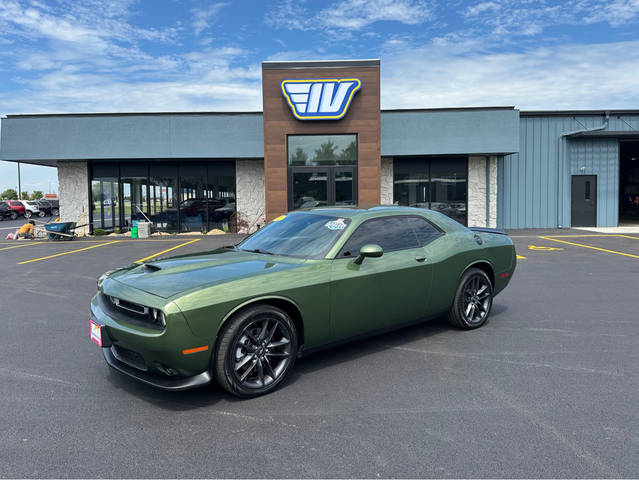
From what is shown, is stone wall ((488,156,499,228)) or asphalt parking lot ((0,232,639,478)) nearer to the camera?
asphalt parking lot ((0,232,639,478))

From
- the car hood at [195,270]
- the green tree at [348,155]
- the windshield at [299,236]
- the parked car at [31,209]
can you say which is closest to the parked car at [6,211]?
the parked car at [31,209]

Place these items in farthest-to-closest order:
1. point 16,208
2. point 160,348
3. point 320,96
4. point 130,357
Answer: point 16,208
point 320,96
point 130,357
point 160,348

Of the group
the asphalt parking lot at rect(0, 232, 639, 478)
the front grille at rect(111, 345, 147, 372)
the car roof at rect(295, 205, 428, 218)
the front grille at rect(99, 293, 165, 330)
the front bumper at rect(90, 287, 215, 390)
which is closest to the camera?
the asphalt parking lot at rect(0, 232, 639, 478)

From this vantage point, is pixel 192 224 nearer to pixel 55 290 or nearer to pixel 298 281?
pixel 55 290

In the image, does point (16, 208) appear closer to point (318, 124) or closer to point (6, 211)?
point (6, 211)

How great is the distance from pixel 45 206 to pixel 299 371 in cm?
4796

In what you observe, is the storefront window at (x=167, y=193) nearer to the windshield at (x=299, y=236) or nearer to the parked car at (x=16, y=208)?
the windshield at (x=299, y=236)

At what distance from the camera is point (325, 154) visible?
18.8m

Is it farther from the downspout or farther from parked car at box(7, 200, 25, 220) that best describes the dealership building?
parked car at box(7, 200, 25, 220)

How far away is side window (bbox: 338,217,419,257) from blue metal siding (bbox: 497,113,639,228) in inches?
717

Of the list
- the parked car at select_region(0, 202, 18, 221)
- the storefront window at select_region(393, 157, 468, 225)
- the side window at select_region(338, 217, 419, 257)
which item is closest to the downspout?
the storefront window at select_region(393, 157, 468, 225)

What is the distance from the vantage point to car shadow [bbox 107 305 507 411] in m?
3.79

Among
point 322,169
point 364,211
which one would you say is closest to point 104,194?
point 322,169

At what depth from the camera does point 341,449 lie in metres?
3.02
